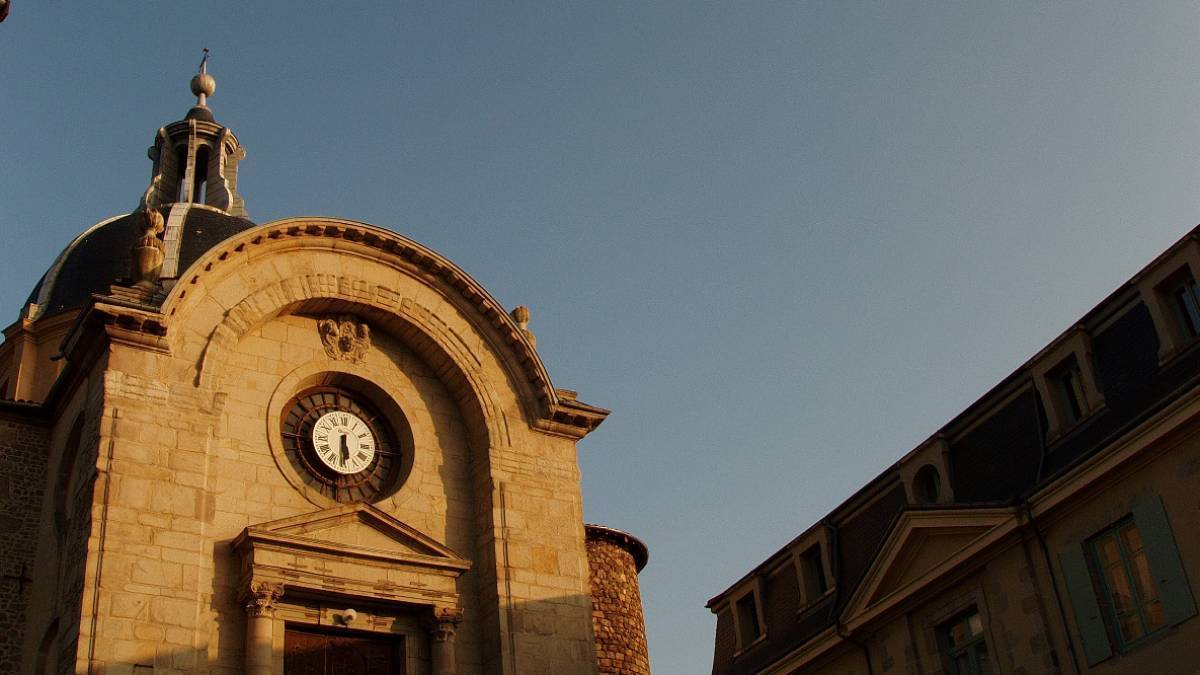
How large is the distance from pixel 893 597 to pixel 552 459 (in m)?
6.92

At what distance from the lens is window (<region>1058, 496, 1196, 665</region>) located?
17.4 metres

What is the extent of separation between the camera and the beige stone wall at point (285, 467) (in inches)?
797

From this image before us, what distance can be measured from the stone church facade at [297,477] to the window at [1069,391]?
895 cm

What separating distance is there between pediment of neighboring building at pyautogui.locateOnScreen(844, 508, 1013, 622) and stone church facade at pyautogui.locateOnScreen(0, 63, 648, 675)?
5.00 meters

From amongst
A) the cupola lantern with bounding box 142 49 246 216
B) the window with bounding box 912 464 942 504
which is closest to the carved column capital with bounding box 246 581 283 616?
the window with bounding box 912 464 942 504

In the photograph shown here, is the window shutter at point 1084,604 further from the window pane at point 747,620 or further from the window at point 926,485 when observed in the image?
the window pane at point 747,620

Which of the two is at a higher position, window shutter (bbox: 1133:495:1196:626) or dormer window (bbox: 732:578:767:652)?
dormer window (bbox: 732:578:767:652)

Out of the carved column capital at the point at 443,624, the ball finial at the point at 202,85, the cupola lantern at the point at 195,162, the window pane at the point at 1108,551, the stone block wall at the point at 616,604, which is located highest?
the ball finial at the point at 202,85

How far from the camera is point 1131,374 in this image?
1897cm

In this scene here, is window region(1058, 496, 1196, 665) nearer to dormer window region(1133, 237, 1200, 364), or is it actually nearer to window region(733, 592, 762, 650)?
dormer window region(1133, 237, 1200, 364)

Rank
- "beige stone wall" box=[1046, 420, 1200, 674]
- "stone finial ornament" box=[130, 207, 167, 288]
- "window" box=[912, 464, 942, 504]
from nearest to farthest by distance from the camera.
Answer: "beige stone wall" box=[1046, 420, 1200, 674], "window" box=[912, 464, 942, 504], "stone finial ornament" box=[130, 207, 167, 288]

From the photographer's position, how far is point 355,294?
2478 centimetres

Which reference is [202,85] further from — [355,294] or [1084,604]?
[1084,604]

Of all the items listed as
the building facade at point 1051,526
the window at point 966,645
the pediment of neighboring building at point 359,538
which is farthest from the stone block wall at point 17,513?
the window at point 966,645
